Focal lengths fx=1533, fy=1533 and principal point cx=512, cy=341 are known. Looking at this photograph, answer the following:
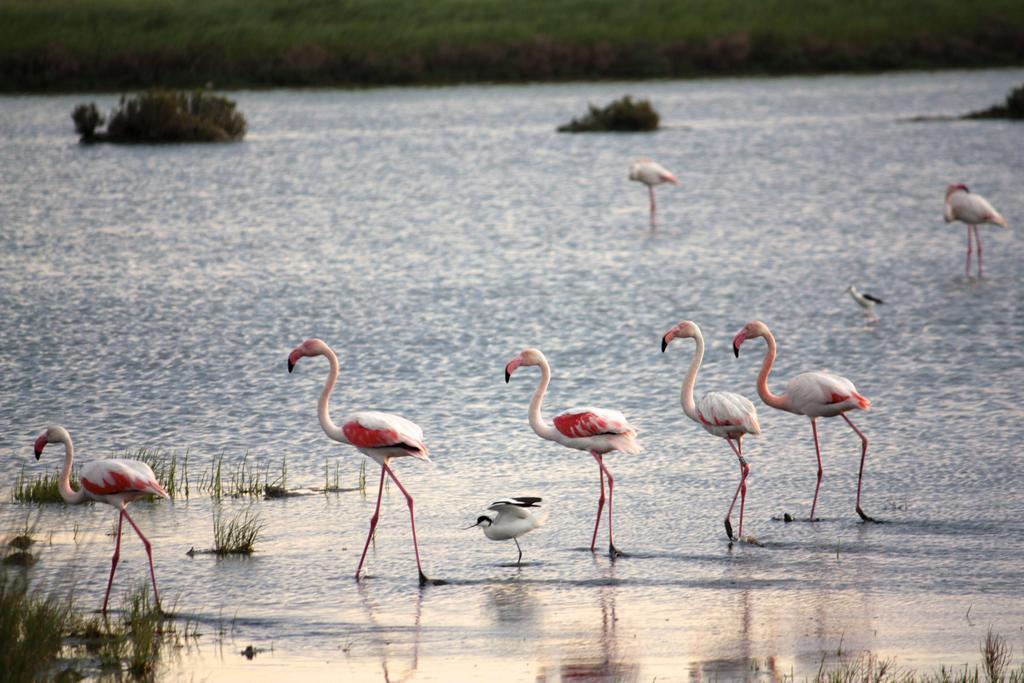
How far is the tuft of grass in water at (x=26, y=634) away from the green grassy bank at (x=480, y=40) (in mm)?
44493

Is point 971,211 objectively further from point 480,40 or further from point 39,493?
point 480,40

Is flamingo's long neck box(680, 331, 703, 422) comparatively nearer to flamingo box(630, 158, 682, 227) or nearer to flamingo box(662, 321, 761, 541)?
flamingo box(662, 321, 761, 541)

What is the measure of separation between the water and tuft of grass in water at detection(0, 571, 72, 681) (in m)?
0.56

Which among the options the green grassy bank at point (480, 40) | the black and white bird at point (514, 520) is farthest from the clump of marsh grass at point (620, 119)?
the black and white bird at point (514, 520)

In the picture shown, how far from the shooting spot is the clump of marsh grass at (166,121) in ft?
121

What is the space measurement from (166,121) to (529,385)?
25.0 m

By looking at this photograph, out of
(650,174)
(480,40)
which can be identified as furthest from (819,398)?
(480,40)

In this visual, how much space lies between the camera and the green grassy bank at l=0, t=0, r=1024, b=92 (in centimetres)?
5222

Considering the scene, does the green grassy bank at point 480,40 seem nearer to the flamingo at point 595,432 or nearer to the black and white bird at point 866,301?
the black and white bird at point 866,301

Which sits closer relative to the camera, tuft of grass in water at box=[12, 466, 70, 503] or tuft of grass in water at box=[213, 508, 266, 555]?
tuft of grass in water at box=[213, 508, 266, 555]

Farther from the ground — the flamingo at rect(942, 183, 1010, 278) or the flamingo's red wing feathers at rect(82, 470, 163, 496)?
the flamingo at rect(942, 183, 1010, 278)

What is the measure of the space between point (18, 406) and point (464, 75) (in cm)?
4167

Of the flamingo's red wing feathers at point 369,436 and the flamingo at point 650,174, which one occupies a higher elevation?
the flamingo at point 650,174

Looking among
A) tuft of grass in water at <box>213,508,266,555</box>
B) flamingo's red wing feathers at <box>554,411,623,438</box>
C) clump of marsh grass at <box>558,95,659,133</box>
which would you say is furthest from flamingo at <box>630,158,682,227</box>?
tuft of grass in water at <box>213,508,266,555</box>
